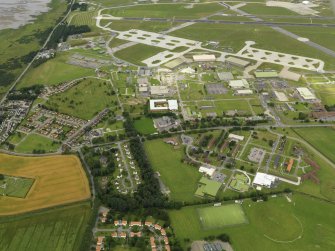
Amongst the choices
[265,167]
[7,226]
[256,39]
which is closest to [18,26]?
[256,39]

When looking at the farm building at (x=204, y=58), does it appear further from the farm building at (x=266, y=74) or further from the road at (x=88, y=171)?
the road at (x=88, y=171)

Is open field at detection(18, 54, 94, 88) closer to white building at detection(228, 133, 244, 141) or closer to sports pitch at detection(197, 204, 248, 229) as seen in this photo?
white building at detection(228, 133, 244, 141)

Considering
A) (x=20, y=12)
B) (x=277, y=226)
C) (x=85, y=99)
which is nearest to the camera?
(x=277, y=226)

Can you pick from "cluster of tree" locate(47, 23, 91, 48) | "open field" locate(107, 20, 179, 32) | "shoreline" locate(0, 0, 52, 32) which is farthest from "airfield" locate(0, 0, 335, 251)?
"shoreline" locate(0, 0, 52, 32)

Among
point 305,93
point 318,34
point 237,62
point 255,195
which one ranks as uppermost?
point 318,34

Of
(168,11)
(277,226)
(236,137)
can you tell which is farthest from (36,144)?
(168,11)

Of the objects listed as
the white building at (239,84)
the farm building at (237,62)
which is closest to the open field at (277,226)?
the white building at (239,84)

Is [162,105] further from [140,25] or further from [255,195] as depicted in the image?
[140,25]
